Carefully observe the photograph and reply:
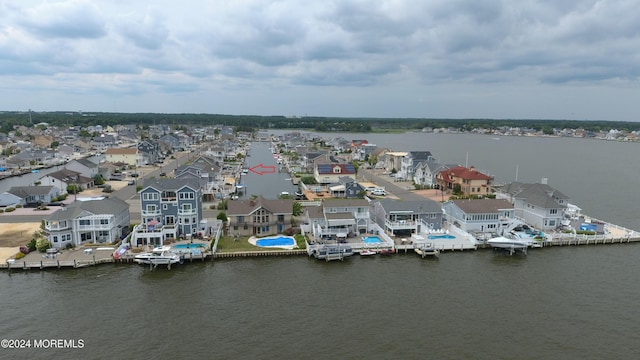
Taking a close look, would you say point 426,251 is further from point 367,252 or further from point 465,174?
point 465,174

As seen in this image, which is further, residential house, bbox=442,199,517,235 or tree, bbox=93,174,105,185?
tree, bbox=93,174,105,185

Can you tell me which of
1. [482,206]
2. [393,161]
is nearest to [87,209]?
[482,206]

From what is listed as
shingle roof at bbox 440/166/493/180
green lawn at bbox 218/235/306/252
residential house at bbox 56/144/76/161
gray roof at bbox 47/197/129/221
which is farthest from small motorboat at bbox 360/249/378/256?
residential house at bbox 56/144/76/161

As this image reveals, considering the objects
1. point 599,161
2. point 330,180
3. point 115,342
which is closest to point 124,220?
point 115,342

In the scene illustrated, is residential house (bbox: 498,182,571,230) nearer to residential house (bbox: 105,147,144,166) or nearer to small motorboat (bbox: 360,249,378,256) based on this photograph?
small motorboat (bbox: 360,249,378,256)

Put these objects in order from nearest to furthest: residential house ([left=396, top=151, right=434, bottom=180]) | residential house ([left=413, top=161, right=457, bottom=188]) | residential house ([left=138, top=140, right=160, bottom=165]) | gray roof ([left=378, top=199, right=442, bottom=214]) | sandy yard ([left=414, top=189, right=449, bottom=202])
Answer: gray roof ([left=378, top=199, right=442, bottom=214]), sandy yard ([left=414, top=189, right=449, bottom=202]), residential house ([left=413, top=161, right=457, bottom=188]), residential house ([left=396, top=151, right=434, bottom=180]), residential house ([left=138, top=140, right=160, bottom=165])
